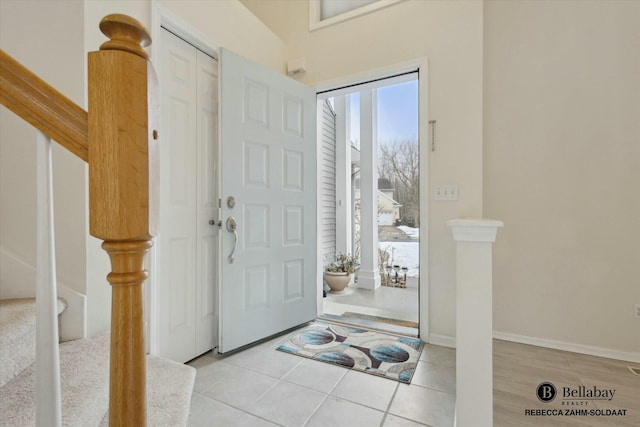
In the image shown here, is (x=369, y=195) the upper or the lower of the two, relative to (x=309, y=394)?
upper

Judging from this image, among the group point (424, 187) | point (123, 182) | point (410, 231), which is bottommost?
point (410, 231)

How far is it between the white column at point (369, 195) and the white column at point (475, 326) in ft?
9.46

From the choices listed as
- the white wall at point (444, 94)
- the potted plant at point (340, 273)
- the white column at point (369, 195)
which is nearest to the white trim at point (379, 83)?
the white wall at point (444, 94)

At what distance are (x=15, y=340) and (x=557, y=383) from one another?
8.43ft

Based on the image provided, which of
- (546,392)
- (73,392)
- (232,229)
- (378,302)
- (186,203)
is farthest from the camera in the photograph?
(378,302)

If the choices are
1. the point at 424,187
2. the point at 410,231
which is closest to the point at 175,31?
the point at 424,187

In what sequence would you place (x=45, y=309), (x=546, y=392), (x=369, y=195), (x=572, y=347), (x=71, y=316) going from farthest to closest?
(x=369, y=195)
(x=572, y=347)
(x=546, y=392)
(x=71, y=316)
(x=45, y=309)

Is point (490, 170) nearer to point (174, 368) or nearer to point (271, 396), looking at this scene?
point (271, 396)

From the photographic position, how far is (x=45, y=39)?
4.44 ft

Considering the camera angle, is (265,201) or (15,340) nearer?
(15,340)

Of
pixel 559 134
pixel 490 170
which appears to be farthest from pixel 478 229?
pixel 559 134

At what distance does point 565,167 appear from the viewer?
215 centimetres

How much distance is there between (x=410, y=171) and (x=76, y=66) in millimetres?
3926

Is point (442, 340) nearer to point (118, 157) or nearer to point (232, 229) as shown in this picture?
point (232, 229)
